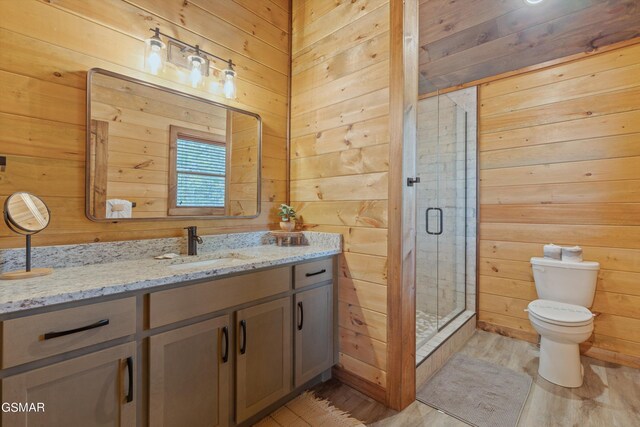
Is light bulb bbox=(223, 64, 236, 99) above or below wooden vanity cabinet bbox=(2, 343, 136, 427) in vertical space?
above

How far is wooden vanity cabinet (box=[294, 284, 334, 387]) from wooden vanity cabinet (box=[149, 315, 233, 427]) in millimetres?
456

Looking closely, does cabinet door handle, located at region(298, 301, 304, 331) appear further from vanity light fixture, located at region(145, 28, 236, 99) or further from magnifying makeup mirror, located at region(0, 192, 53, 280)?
vanity light fixture, located at region(145, 28, 236, 99)

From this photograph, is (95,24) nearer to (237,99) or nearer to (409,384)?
(237,99)

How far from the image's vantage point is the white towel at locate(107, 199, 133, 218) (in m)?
1.51

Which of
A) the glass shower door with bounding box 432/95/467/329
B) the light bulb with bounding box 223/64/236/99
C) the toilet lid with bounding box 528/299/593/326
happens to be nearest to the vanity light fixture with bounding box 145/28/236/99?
the light bulb with bounding box 223/64/236/99

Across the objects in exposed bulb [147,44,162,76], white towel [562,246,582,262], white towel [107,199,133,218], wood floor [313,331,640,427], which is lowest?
wood floor [313,331,640,427]

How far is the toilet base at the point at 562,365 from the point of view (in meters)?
1.92

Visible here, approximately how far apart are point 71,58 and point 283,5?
1.61 meters

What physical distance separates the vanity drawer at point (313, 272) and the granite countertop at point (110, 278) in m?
0.07

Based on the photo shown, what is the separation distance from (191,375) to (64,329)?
535 mm

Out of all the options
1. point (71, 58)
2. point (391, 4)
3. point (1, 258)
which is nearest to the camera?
point (1, 258)

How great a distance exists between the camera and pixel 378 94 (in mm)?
1824

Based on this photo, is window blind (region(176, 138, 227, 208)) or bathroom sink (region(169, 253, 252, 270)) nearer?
bathroom sink (region(169, 253, 252, 270))

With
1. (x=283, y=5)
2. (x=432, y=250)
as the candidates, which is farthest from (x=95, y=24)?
(x=432, y=250)
